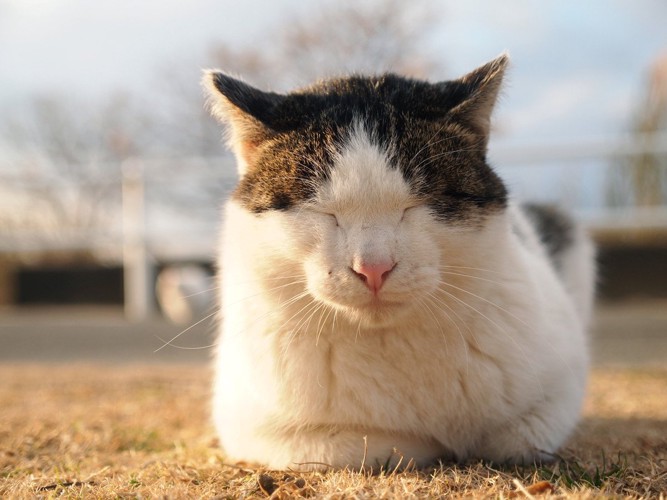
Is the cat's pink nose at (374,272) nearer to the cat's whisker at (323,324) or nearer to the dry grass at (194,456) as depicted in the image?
the cat's whisker at (323,324)

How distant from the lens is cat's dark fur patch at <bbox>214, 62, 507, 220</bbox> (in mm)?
1846

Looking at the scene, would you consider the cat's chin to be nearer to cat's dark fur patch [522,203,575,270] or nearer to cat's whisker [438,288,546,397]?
cat's whisker [438,288,546,397]

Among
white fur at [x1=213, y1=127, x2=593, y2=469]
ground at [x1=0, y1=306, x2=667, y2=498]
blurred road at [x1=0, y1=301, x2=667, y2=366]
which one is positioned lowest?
blurred road at [x1=0, y1=301, x2=667, y2=366]

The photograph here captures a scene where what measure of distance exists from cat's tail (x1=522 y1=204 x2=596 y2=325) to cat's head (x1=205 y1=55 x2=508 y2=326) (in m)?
1.59

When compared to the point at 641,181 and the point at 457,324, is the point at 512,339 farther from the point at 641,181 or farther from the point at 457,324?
the point at 641,181

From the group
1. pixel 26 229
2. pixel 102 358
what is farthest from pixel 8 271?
pixel 102 358

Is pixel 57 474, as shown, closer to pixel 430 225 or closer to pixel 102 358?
pixel 430 225

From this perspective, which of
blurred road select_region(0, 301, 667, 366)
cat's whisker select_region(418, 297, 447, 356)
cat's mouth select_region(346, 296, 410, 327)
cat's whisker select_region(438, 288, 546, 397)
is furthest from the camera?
blurred road select_region(0, 301, 667, 366)

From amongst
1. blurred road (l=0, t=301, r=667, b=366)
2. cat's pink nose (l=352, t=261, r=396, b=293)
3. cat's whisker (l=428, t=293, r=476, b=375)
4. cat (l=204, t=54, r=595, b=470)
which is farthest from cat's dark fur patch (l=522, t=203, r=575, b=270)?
blurred road (l=0, t=301, r=667, b=366)

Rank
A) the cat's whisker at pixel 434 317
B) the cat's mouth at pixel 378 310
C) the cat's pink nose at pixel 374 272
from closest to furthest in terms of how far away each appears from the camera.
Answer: the cat's pink nose at pixel 374 272, the cat's mouth at pixel 378 310, the cat's whisker at pixel 434 317

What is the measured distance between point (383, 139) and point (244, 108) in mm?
476

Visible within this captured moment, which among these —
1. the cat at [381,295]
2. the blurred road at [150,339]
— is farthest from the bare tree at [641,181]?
the cat at [381,295]

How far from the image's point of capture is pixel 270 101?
210 centimetres

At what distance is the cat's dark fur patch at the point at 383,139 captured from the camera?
6.06 ft
